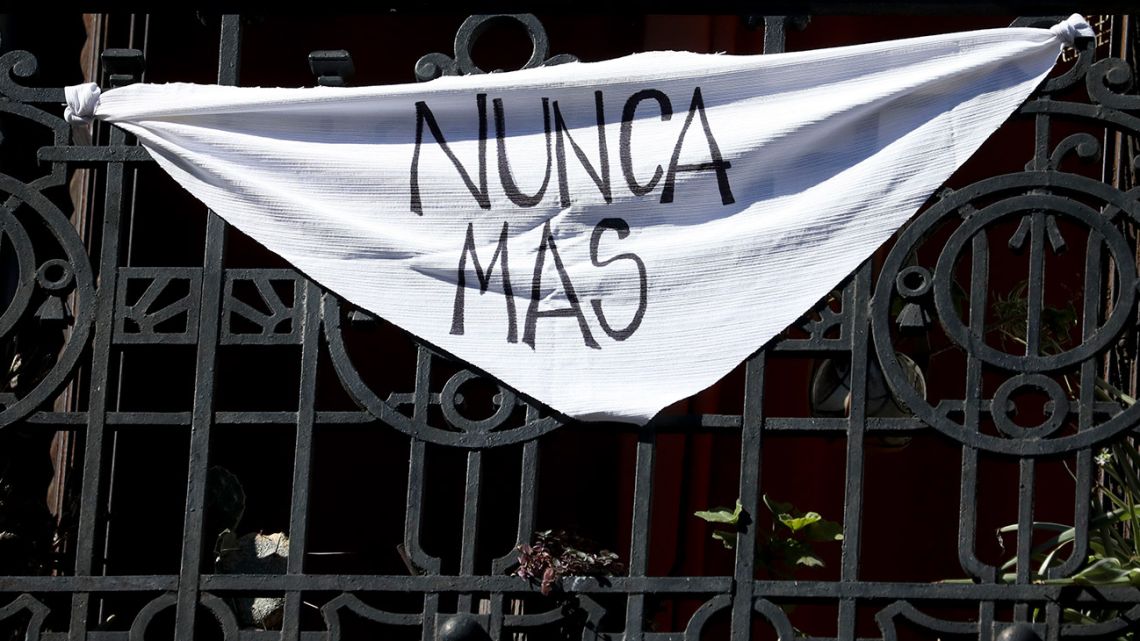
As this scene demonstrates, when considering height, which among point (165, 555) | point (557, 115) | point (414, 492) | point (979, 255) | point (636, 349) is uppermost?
point (557, 115)

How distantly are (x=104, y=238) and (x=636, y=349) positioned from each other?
55.5 inches

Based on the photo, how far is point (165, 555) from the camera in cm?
597

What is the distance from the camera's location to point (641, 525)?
4566mm


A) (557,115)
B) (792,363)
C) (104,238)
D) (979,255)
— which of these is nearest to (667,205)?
(557,115)

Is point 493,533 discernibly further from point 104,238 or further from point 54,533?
point 104,238

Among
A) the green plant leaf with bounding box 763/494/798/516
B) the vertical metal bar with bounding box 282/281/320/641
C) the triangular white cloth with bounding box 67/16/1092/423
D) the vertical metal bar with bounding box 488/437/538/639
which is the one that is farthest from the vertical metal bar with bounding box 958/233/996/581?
the vertical metal bar with bounding box 282/281/320/641

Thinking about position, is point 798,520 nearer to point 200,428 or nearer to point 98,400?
point 200,428

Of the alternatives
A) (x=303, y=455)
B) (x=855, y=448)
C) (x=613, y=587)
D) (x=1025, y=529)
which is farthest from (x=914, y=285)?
(x=303, y=455)

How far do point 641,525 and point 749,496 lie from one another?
0.27 metres

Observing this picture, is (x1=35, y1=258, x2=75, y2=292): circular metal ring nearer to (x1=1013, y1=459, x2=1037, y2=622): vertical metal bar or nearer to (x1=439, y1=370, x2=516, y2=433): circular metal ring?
(x1=439, y1=370, x2=516, y2=433): circular metal ring

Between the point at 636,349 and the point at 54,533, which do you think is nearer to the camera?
the point at 636,349

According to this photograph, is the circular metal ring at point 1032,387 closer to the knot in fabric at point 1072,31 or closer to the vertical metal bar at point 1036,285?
the vertical metal bar at point 1036,285

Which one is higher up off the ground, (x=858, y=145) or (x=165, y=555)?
(x=858, y=145)

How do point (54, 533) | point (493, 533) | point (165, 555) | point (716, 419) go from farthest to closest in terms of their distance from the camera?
point (493, 533) → point (165, 555) → point (54, 533) → point (716, 419)
